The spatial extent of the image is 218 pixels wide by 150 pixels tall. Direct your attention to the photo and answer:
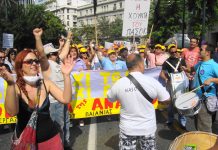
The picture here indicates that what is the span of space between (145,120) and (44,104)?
48.2 inches

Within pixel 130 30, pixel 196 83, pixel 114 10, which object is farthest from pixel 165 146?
pixel 114 10

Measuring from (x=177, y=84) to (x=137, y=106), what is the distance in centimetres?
335

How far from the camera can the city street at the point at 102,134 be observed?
5.68 metres

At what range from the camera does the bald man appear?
11.8 feet

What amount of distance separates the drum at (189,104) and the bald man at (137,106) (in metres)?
1.09

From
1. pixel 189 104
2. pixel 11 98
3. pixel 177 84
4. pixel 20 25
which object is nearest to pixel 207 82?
pixel 189 104

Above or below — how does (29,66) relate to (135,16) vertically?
below

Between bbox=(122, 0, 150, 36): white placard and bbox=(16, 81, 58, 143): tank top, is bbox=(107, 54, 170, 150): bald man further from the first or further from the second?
bbox=(122, 0, 150, 36): white placard

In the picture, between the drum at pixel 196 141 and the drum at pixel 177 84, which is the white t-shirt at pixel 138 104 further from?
the drum at pixel 177 84

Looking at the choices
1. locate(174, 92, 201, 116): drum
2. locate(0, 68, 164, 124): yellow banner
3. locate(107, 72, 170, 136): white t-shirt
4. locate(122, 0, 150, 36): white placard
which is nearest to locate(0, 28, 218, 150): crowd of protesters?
locate(107, 72, 170, 136): white t-shirt

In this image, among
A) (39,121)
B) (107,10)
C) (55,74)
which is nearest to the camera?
(39,121)

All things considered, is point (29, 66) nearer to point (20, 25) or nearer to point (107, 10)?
point (20, 25)

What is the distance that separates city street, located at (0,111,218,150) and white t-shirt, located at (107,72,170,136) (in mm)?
1958

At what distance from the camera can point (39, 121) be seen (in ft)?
9.57
